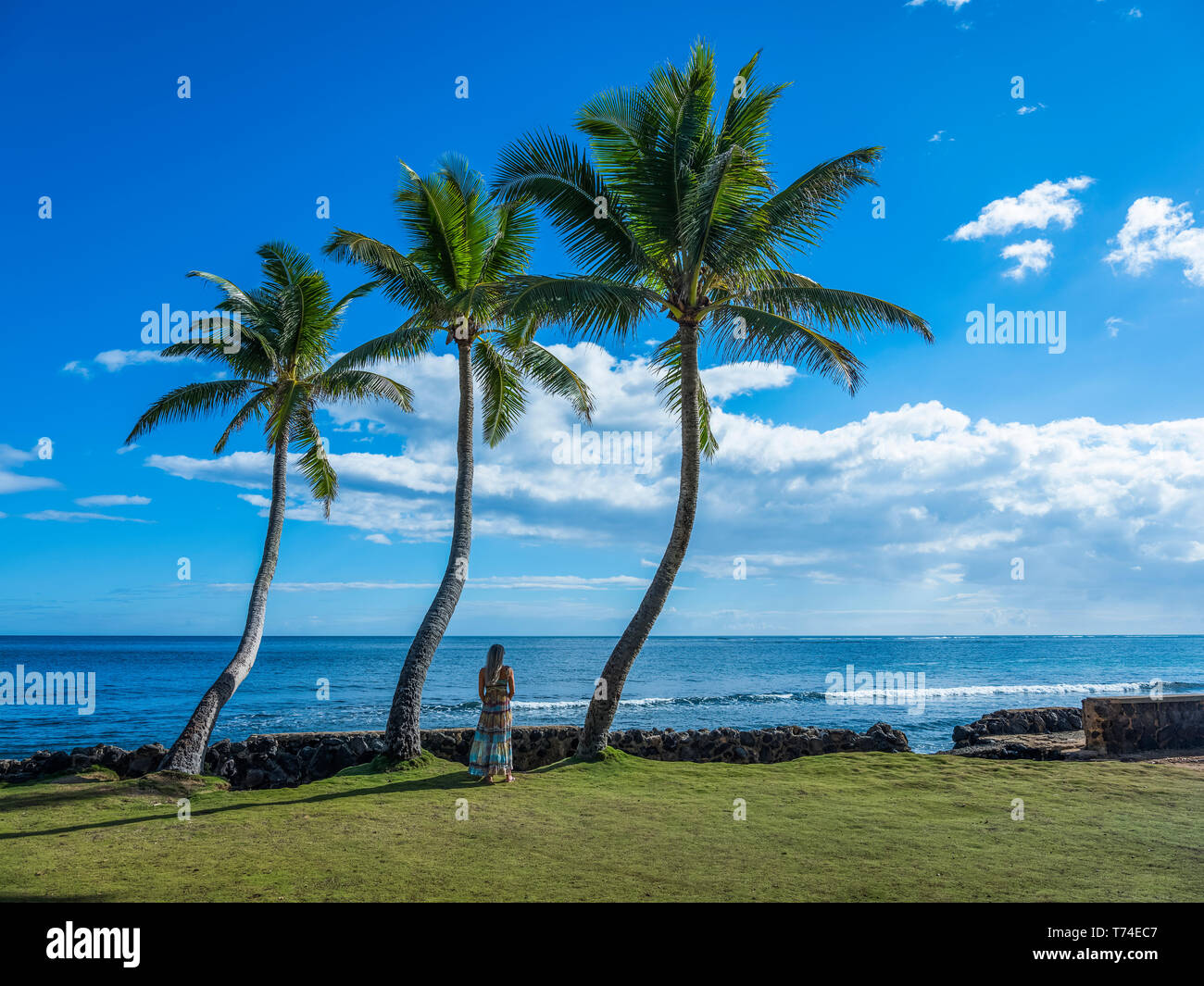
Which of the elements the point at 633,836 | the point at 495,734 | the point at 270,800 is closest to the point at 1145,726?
the point at 633,836

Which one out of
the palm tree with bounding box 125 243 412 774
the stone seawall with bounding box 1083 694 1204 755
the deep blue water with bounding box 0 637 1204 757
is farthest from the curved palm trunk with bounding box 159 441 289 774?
the deep blue water with bounding box 0 637 1204 757

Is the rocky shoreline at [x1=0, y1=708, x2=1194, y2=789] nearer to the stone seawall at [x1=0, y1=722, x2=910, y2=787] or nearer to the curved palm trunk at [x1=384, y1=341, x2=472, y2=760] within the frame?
the stone seawall at [x1=0, y1=722, x2=910, y2=787]

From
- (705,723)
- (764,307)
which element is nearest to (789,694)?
(705,723)

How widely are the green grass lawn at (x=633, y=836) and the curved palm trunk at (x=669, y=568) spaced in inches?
29.2

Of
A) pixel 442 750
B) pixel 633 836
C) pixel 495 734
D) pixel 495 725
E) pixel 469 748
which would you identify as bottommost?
pixel 469 748

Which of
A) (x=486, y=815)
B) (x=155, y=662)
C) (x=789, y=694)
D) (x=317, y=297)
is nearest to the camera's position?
(x=486, y=815)

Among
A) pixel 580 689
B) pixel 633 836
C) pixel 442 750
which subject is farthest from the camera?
pixel 580 689

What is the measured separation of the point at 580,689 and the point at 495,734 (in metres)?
40.5

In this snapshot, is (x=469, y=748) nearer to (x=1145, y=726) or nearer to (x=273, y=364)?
(x=273, y=364)

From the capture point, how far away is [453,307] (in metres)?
13.1
